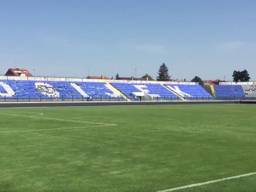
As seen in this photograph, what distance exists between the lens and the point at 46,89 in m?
90.6

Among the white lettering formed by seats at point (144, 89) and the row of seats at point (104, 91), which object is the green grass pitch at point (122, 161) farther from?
the white lettering formed by seats at point (144, 89)

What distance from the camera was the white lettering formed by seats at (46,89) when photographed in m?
88.1

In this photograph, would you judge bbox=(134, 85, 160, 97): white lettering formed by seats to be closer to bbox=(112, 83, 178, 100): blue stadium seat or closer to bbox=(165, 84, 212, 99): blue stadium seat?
bbox=(112, 83, 178, 100): blue stadium seat

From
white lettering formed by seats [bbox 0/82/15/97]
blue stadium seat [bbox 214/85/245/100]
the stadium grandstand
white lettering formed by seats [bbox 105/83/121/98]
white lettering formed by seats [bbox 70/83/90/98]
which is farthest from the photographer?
blue stadium seat [bbox 214/85/245/100]

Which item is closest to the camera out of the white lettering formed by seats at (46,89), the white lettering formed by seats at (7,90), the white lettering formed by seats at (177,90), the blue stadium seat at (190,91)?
the white lettering formed by seats at (7,90)

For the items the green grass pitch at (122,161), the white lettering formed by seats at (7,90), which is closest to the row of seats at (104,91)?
the white lettering formed by seats at (7,90)

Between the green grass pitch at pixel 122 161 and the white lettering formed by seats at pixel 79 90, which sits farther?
the white lettering formed by seats at pixel 79 90

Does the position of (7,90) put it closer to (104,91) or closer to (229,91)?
(104,91)

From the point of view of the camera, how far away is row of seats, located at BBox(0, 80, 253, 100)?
86562 millimetres

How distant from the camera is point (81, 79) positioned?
338 ft


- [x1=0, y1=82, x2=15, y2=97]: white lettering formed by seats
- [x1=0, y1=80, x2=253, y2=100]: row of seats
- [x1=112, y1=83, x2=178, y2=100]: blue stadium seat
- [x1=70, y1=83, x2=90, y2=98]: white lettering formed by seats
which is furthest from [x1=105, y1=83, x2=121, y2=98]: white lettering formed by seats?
[x1=0, y1=82, x2=15, y2=97]: white lettering formed by seats

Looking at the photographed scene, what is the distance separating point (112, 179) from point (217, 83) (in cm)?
12726

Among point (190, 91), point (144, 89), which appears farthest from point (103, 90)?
point (190, 91)

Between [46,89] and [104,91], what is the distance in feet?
44.4
